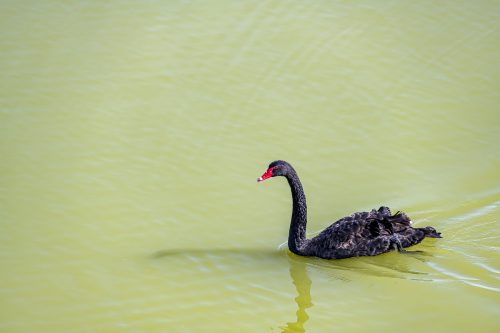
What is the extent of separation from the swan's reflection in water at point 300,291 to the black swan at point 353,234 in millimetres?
106

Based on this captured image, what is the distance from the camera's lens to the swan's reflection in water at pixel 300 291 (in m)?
6.80

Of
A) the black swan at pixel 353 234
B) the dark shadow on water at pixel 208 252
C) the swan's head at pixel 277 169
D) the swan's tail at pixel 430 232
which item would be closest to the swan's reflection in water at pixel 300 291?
the black swan at pixel 353 234

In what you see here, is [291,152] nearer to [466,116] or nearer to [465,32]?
[466,116]

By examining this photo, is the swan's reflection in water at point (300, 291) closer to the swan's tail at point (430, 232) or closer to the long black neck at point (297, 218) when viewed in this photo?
the long black neck at point (297, 218)

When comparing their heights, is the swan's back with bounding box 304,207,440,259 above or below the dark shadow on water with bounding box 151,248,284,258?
above

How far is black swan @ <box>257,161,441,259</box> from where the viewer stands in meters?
7.70

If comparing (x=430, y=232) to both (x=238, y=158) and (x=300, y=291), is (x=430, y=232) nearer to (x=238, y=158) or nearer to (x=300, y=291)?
(x=300, y=291)

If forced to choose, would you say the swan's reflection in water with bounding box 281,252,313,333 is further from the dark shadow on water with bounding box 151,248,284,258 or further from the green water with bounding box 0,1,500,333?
the dark shadow on water with bounding box 151,248,284,258

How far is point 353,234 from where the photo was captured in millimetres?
7707

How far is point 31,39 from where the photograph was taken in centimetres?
1037

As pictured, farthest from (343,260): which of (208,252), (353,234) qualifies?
(208,252)

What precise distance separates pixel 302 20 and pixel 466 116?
7.48 ft

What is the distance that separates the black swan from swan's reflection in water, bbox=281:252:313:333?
4.2 inches

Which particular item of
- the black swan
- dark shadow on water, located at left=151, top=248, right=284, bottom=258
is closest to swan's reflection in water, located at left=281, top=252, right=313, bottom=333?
the black swan
